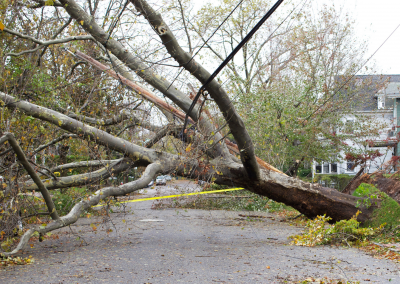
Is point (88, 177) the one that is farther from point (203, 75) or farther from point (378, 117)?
point (378, 117)

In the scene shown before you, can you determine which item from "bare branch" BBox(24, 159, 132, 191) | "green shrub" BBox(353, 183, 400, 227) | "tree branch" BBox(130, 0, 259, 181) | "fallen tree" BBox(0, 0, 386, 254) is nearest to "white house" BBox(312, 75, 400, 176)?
"green shrub" BBox(353, 183, 400, 227)

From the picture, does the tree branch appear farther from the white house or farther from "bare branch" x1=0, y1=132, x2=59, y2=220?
the white house

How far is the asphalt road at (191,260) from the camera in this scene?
449cm

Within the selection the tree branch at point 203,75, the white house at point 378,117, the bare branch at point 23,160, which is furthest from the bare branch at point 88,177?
the white house at point 378,117

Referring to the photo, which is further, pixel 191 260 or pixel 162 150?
pixel 162 150

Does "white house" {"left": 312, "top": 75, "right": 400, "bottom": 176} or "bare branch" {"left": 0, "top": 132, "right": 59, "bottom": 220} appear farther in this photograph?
"white house" {"left": 312, "top": 75, "right": 400, "bottom": 176}

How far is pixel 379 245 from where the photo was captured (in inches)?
252

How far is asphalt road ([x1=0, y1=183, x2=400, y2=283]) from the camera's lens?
4.49m

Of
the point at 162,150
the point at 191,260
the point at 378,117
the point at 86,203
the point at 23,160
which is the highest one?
the point at 378,117

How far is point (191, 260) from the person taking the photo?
18.0 ft

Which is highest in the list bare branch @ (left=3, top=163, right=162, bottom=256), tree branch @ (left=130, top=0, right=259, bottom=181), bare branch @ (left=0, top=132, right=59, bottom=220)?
tree branch @ (left=130, top=0, right=259, bottom=181)

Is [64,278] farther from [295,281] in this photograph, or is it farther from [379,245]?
[379,245]

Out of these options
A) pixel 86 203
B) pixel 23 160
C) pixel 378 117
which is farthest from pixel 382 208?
pixel 378 117

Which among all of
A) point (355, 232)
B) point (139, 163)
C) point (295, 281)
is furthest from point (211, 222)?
point (295, 281)
